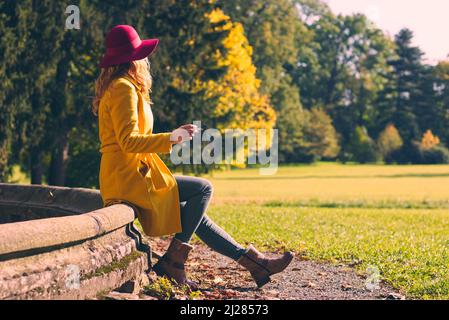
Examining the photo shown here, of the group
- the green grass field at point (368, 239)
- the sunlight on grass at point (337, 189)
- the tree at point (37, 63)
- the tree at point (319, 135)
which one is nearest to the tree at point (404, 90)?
the tree at point (319, 135)

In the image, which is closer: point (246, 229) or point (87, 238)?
point (87, 238)

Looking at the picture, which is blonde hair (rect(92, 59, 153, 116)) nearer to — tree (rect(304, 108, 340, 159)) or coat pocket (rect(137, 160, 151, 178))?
coat pocket (rect(137, 160, 151, 178))

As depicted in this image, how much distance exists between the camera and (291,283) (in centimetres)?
638

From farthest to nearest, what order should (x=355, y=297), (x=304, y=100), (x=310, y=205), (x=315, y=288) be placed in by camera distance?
(x=304, y=100) → (x=310, y=205) → (x=315, y=288) → (x=355, y=297)

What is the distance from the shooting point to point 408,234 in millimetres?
11375

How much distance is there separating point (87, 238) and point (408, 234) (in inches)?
303

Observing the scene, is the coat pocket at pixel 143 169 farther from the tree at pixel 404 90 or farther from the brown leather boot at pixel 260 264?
the tree at pixel 404 90

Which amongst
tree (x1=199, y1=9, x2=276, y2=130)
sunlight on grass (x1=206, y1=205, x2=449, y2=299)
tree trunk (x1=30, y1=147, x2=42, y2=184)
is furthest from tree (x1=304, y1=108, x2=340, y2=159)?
sunlight on grass (x1=206, y1=205, x2=449, y2=299)

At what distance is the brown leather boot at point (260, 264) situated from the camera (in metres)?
5.84

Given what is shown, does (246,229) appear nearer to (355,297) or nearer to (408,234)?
(408,234)

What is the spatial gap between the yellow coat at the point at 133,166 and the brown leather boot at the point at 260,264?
69 cm

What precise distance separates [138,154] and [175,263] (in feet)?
3.09

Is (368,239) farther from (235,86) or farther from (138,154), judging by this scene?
(235,86)
